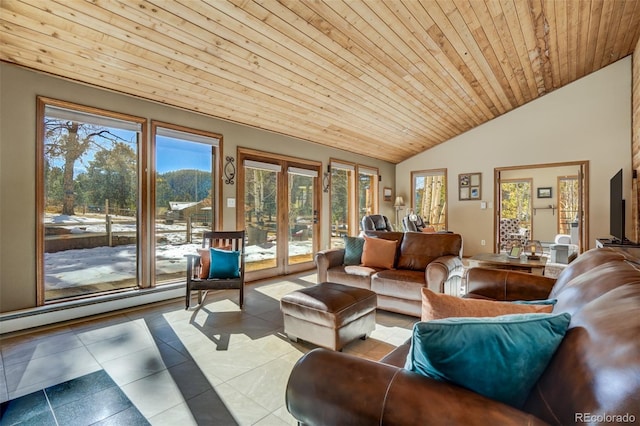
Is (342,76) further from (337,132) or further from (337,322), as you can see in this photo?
(337,322)

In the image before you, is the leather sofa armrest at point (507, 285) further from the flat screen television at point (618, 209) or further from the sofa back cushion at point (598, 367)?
the flat screen television at point (618, 209)

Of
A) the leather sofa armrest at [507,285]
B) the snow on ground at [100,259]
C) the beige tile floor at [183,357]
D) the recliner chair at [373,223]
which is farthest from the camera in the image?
the recliner chair at [373,223]

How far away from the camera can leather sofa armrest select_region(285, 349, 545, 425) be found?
2.56 ft

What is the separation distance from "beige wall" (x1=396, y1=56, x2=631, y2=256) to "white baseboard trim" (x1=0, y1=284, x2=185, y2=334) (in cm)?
605

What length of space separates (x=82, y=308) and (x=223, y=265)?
1397mm

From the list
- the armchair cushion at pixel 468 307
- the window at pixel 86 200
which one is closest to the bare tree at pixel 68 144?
the window at pixel 86 200

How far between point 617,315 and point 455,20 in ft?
11.0

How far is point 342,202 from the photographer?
260 inches

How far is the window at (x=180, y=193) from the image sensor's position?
3.82 meters

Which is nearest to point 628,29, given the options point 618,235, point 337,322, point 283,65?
point 618,235

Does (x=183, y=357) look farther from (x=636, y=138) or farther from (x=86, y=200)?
(x=636, y=138)

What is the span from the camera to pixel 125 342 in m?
2.59

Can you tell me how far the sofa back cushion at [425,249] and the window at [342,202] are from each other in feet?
8.85

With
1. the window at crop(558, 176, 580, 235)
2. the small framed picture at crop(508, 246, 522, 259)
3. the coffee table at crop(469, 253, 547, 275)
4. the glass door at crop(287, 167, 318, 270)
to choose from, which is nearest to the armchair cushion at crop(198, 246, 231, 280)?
the glass door at crop(287, 167, 318, 270)
